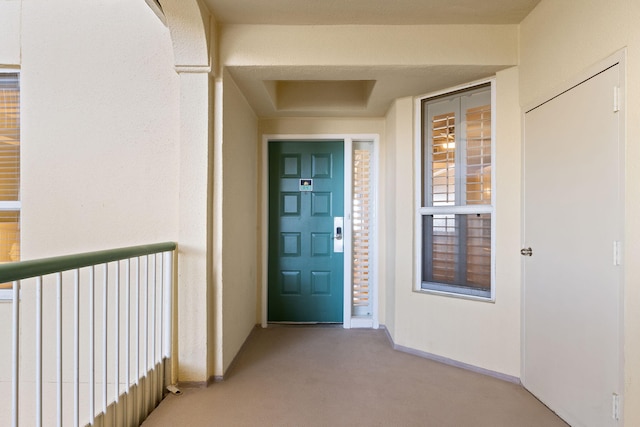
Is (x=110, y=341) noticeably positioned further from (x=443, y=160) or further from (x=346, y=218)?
(x=443, y=160)

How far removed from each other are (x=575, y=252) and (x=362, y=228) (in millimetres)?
1875

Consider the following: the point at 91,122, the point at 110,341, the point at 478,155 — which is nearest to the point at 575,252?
the point at 478,155

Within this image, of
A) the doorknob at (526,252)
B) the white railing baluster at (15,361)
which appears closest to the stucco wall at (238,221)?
the white railing baluster at (15,361)

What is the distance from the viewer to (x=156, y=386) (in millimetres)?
1905

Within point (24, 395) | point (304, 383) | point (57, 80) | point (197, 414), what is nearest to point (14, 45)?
point (57, 80)

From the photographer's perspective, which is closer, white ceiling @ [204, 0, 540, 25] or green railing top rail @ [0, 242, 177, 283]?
green railing top rail @ [0, 242, 177, 283]

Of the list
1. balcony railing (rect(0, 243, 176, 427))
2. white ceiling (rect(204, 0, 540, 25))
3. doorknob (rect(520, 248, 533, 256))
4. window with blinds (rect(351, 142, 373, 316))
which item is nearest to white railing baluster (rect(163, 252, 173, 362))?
balcony railing (rect(0, 243, 176, 427))

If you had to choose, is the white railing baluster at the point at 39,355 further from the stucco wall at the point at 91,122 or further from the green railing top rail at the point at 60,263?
the stucco wall at the point at 91,122

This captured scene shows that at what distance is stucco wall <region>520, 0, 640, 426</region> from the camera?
136cm

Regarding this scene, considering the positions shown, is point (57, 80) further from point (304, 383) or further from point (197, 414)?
point (304, 383)

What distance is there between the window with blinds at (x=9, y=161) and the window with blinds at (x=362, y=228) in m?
2.77

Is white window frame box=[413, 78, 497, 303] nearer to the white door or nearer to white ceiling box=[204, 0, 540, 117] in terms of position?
white ceiling box=[204, 0, 540, 117]

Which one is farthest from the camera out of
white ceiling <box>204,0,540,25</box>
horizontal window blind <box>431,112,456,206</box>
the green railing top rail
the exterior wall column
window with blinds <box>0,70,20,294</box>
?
horizontal window blind <box>431,112,456,206</box>

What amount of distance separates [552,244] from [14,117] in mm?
3766
